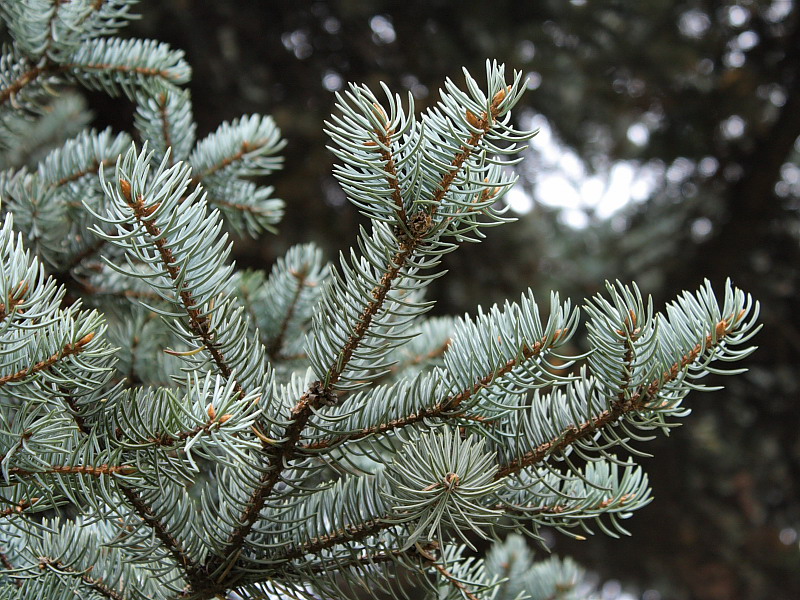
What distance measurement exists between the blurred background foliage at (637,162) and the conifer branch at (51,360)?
4.73ft

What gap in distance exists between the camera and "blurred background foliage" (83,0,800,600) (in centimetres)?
216

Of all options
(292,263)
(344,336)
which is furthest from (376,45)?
(344,336)

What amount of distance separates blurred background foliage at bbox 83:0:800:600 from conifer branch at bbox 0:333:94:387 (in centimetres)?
144

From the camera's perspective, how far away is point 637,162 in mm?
3287

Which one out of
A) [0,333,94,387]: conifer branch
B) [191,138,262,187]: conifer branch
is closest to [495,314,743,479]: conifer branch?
[0,333,94,387]: conifer branch

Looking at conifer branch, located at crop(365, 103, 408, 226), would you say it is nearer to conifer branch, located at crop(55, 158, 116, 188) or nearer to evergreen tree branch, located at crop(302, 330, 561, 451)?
evergreen tree branch, located at crop(302, 330, 561, 451)

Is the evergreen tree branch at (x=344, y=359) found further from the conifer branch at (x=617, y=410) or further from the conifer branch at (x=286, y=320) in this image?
the conifer branch at (x=286, y=320)

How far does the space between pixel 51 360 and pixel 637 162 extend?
325cm

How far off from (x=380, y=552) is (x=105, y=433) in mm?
202

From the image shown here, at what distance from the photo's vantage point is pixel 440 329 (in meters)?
0.82

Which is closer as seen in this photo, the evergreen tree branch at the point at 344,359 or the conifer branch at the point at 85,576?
the evergreen tree branch at the point at 344,359

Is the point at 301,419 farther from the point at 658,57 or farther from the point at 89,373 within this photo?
the point at 658,57

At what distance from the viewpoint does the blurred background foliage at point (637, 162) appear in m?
2.16

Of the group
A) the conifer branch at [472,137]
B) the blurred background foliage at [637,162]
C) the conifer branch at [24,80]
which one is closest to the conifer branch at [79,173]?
the conifer branch at [24,80]
